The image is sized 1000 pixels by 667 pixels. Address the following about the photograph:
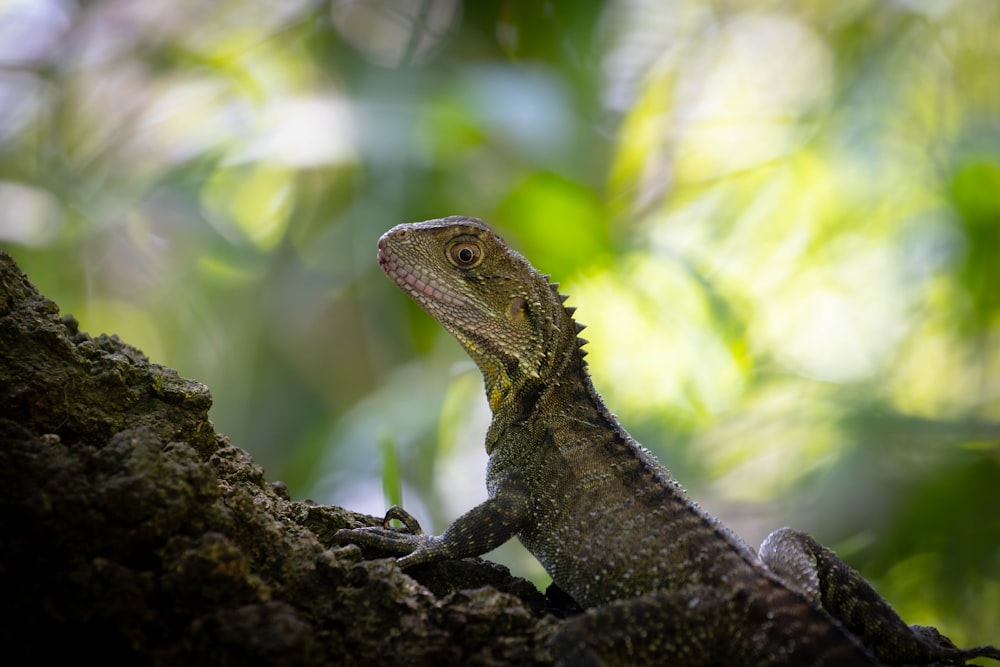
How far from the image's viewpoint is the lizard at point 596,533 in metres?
2.41

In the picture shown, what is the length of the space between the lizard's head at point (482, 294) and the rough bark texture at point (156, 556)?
1006 mm

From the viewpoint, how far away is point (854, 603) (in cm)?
296

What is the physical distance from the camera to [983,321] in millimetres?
5648

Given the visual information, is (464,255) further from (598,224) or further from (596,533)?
(598,224)

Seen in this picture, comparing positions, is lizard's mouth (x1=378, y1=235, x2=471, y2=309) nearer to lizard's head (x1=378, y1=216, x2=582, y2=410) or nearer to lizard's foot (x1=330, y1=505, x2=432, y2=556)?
lizard's head (x1=378, y1=216, x2=582, y2=410)

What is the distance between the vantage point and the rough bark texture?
6.62ft

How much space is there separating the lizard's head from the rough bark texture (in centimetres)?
101

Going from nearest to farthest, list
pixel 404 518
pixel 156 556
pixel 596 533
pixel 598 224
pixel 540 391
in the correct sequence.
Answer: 1. pixel 156 556
2. pixel 596 533
3. pixel 404 518
4. pixel 540 391
5. pixel 598 224

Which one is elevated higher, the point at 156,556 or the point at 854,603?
the point at 156,556

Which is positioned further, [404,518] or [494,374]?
[494,374]

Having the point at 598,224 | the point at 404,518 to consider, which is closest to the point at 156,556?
the point at 404,518

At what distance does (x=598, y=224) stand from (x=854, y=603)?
11.3 feet

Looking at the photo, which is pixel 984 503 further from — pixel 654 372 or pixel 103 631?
pixel 103 631

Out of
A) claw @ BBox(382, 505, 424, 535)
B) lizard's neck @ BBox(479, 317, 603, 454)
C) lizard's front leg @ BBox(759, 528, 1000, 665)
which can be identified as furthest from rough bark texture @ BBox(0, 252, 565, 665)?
lizard's front leg @ BBox(759, 528, 1000, 665)
